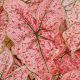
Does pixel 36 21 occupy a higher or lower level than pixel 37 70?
higher

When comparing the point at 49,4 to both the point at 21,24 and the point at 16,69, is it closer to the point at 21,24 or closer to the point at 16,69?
the point at 21,24

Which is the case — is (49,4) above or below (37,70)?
above

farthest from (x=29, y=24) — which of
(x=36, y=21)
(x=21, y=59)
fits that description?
(x=21, y=59)

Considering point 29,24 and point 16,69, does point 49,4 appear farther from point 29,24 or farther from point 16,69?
point 16,69

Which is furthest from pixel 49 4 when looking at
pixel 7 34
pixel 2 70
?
pixel 2 70

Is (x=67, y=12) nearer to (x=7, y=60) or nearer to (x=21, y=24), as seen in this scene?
(x=21, y=24)

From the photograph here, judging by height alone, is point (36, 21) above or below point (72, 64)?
above
